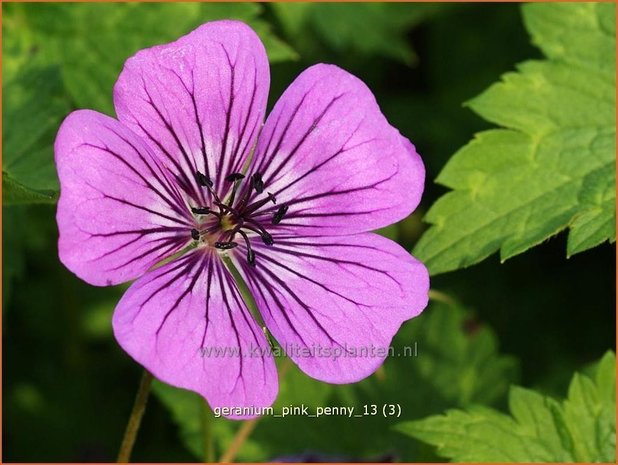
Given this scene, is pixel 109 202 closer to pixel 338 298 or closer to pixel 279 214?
pixel 279 214

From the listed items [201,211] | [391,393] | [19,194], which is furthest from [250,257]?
[391,393]

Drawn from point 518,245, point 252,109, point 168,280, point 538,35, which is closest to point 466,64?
point 538,35

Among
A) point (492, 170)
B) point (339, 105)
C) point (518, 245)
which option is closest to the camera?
point (339, 105)

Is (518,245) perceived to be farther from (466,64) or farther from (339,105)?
(466,64)

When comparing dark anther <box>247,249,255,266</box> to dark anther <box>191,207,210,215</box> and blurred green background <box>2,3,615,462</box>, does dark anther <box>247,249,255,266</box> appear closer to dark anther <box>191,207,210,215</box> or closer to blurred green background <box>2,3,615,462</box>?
dark anther <box>191,207,210,215</box>

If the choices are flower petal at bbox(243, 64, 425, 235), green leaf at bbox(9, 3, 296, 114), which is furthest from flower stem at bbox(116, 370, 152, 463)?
green leaf at bbox(9, 3, 296, 114)
